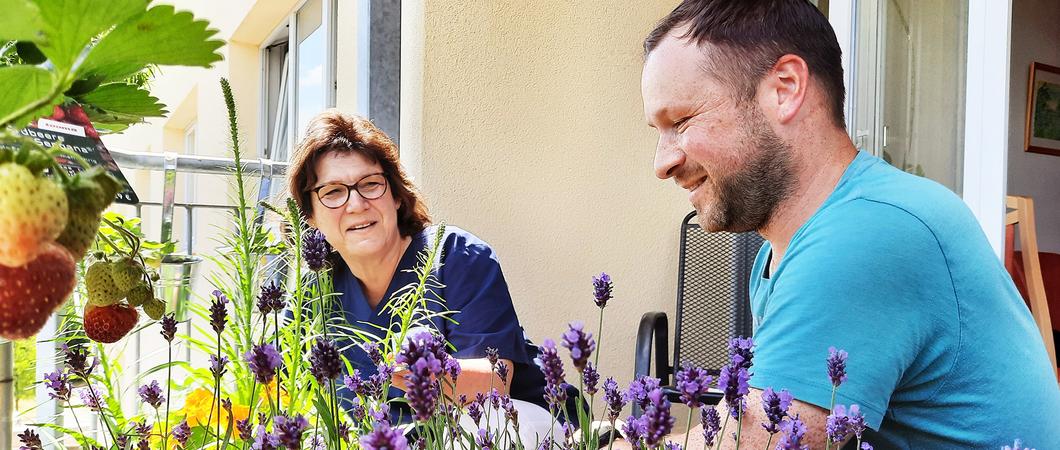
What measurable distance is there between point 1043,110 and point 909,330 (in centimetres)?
537

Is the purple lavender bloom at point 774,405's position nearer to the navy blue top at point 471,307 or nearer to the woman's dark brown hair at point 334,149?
the navy blue top at point 471,307

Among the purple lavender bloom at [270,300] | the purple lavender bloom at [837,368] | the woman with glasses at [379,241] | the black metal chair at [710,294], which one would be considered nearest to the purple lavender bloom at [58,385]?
the purple lavender bloom at [270,300]

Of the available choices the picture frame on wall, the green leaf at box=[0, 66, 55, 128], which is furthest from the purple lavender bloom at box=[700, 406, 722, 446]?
the picture frame on wall

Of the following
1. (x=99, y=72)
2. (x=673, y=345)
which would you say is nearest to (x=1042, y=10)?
(x=673, y=345)

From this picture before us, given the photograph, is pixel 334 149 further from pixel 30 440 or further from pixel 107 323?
pixel 107 323

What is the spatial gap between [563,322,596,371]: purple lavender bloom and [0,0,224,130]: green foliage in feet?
0.85

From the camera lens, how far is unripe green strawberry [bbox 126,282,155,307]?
0.36 metres

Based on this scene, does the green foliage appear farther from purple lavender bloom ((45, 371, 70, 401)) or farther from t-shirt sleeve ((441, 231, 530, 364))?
t-shirt sleeve ((441, 231, 530, 364))

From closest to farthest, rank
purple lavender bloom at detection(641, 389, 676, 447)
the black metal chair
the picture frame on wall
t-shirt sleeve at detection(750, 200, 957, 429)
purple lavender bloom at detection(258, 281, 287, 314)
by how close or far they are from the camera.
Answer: purple lavender bloom at detection(641, 389, 676, 447) < purple lavender bloom at detection(258, 281, 287, 314) < t-shirt sleeve at detection(750, 200, 957, 429) < the black metal chair < the picture frame on wall

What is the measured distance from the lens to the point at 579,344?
1.58 ft

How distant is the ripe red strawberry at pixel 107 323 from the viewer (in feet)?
1.20

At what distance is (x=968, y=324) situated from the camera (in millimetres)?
961

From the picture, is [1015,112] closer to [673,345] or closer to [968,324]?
[673,345]

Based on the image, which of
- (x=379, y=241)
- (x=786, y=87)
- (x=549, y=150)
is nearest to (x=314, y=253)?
(x=786, y=87)
